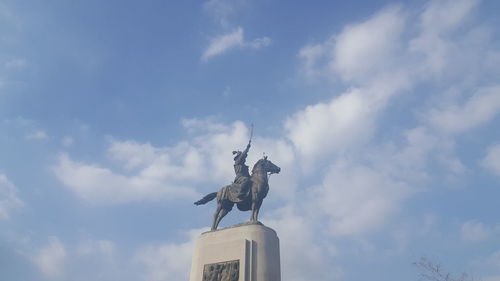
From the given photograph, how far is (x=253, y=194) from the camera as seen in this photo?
1909 centimetres

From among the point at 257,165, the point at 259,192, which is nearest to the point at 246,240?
the point at 259,192

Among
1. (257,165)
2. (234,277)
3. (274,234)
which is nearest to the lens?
(234,277)

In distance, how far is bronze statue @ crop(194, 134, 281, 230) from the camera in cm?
1906

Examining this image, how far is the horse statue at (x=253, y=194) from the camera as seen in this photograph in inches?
747

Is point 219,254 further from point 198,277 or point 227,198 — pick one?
point 227,198

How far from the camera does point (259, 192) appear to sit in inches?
746

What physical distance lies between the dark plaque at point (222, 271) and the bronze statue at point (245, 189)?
7.06ft

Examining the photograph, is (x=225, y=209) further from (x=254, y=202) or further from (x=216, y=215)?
(x=254, y=202)

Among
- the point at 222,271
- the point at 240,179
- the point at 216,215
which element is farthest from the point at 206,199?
the point at 222,271

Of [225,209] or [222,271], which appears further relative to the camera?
[225,209]

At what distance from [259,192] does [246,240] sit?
233 cm

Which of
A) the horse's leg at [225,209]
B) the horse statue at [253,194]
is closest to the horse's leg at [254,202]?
the horse statue at [253,194]

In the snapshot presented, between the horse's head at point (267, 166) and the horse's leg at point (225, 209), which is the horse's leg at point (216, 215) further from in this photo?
the horse's head at point (267, 166)

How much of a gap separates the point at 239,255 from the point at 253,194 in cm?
287
